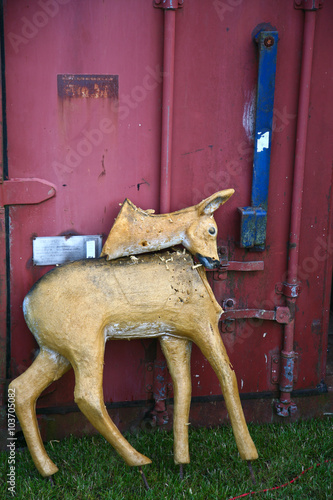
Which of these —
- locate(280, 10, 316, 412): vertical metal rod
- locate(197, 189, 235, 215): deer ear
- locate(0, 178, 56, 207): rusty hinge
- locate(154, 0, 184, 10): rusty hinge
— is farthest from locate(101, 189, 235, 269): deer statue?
locate(154, 0, 184, 10): rusty hinge

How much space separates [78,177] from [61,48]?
2.54 feet

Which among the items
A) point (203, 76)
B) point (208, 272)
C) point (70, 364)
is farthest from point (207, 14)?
point (70, 364)

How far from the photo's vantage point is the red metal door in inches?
125

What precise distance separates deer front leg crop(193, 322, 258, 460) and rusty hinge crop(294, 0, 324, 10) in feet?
6.85

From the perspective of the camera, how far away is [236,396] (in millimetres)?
3223

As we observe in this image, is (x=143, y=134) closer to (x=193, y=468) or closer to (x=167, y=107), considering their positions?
(x=167, y=107)

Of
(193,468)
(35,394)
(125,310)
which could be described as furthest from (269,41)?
(193,468)

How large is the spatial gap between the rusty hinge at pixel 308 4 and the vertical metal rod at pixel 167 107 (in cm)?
81

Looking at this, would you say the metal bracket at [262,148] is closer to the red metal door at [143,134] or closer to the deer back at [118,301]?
the red metal door at [143,134]

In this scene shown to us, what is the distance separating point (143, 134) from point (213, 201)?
0.65 meters

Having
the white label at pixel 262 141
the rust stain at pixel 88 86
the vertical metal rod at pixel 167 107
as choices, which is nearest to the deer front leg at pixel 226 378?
the vertical metal rod at pixel 167 107

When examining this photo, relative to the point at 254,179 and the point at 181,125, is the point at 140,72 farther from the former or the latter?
the point at 254,179

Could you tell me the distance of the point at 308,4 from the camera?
10.9ft

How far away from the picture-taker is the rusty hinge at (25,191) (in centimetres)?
324
